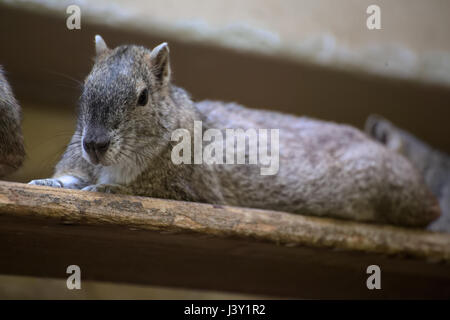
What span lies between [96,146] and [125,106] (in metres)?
0.15

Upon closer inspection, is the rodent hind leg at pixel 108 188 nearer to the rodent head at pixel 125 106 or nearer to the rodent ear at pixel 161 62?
the rodent head at pixel 125 106

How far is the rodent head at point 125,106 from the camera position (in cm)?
147

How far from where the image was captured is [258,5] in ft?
7.77

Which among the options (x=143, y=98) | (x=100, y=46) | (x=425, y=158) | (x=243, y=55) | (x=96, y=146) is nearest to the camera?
(x=96, y=146)

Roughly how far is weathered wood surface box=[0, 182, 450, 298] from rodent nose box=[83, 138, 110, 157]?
116 mm

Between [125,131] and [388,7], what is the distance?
1.61 m

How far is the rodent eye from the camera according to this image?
1.57 m

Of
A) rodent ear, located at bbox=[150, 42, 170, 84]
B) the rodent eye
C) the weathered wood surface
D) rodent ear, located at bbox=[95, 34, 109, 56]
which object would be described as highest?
rodent ear, located at bbox=[95, 34, 109, 56]

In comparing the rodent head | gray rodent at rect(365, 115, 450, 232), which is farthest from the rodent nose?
gray rodent at rect(365, 115, 450, 232)

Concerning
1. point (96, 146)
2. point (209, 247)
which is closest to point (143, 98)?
point (96, 146)

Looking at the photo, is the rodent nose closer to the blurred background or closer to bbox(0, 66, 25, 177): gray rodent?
bbox(0, 66, 25, 177): gray rodent

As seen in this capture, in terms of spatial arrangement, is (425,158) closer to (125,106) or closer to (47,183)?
(125,106)

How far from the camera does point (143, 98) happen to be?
1.58 meters

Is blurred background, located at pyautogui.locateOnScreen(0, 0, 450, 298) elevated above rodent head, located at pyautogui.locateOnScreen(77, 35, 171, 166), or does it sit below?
above
